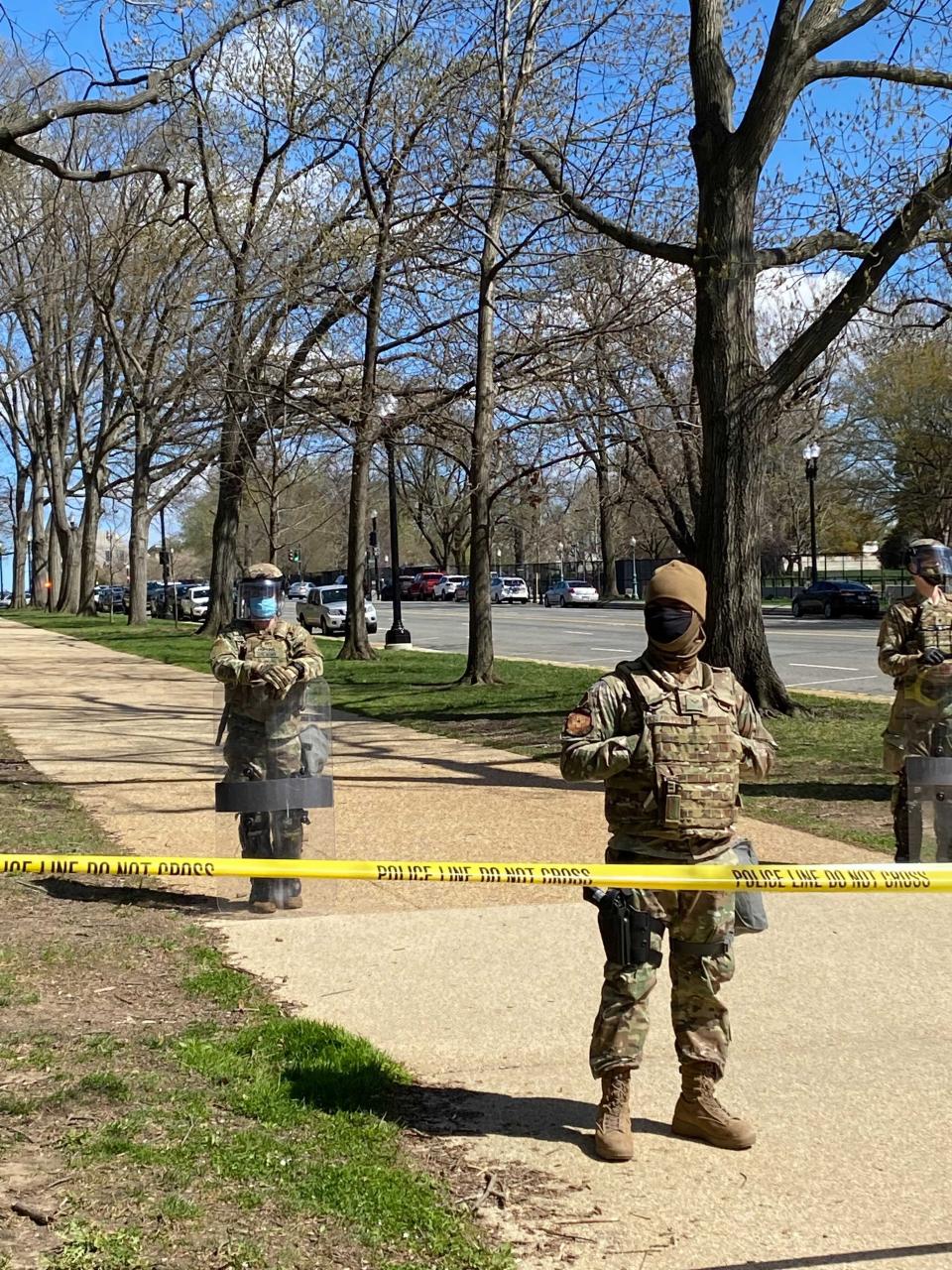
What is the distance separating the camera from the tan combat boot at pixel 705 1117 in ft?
12.9

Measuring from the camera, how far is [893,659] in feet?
23.7

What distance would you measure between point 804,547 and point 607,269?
6938 centimetres

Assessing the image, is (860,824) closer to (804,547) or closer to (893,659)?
(893,659)

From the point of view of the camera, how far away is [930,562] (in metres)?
7.29

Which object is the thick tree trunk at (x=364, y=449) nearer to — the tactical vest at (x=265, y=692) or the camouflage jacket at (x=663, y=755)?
the tactical vest at (x=265, y=692)

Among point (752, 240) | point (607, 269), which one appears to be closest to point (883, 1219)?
point (752, 240)

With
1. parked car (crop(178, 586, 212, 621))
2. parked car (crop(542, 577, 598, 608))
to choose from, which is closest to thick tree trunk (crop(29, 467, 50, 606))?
parked car (crop(178, 586, 212, 621))

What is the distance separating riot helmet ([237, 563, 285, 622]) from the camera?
22.2ft

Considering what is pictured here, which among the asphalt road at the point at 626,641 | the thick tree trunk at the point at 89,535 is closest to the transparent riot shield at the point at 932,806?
the asphalt road at the point at 626,641

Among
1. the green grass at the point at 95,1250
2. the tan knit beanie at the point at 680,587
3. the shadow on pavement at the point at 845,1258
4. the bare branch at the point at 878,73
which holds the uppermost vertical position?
the bare branch at the point at 878,73

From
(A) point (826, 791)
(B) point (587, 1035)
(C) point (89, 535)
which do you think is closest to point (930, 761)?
(B) point (587, 1035)

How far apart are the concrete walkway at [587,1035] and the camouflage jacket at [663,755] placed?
0.93 meters

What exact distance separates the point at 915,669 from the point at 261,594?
138 inches

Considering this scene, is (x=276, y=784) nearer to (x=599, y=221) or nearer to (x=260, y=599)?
(x=260, y=599)
